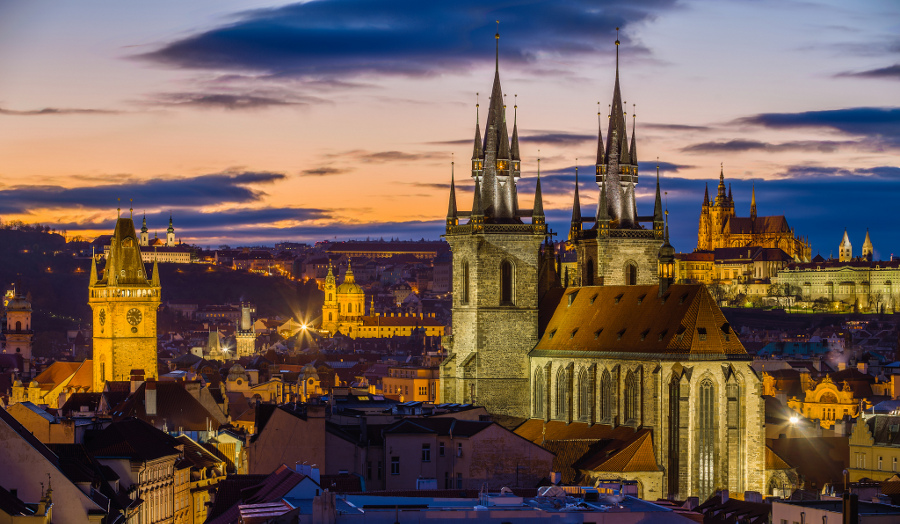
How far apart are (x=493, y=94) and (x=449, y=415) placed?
68.0 feet

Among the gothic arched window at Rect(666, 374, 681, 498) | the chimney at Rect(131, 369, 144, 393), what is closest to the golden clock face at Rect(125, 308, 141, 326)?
the chimney at Rect(131, 369, 144, 393)

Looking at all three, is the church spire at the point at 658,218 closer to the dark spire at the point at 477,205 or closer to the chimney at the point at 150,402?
the dark spire at the point at 477,205

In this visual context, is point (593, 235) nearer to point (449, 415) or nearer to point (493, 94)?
point (493, 94)

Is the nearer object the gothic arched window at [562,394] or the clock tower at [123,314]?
the gothic arched window at [562,394]

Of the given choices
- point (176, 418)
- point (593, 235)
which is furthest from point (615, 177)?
point (176, 418)

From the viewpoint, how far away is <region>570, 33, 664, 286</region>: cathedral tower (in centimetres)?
8938

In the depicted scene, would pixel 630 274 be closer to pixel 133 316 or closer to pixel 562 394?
pixel 562 394

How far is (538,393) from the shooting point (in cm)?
8575

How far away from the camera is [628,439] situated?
243 ft

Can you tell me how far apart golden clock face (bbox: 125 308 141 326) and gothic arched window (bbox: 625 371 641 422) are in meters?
57.8

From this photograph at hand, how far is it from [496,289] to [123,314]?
4712cm

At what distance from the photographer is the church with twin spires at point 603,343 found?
72.3 meters

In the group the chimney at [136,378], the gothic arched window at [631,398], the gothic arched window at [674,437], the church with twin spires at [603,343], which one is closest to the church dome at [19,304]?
the chimney at [136,378]

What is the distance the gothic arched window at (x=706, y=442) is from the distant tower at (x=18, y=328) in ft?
361
